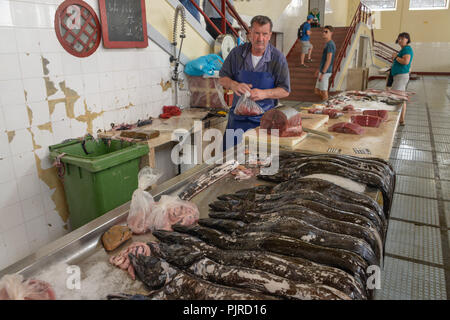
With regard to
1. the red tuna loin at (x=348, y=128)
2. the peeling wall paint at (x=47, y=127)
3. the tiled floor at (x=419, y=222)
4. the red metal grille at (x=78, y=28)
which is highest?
the red metal grille at (x=78, y=28)

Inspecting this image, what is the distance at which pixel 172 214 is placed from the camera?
1.96 meters

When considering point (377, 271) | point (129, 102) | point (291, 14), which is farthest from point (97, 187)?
point (291, 14)

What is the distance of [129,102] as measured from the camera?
4.95m

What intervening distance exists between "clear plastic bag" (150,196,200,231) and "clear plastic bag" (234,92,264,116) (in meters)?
2.25

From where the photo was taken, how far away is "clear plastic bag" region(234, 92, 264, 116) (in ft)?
13.2

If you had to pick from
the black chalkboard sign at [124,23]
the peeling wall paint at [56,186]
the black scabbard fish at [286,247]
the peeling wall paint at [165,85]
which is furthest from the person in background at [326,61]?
the black scabbard fish at [286,247]

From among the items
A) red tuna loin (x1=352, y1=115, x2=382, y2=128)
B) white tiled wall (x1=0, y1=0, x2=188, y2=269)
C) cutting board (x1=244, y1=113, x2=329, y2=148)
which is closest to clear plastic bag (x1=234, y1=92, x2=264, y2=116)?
cutting board (x1=244, y1=113, x2=329, y2=148)

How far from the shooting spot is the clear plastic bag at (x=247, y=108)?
13.2ft

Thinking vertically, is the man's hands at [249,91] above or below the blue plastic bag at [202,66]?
below

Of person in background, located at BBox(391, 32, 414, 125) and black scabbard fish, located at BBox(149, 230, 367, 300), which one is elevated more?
person in background, located at BBox(391, 32, 414, 125)

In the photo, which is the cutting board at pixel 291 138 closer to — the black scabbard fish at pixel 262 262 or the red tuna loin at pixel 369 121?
the red tuna loin at pixel 369 121

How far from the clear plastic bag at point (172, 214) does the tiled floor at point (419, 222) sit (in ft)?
4.28

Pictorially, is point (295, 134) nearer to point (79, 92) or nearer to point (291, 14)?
point (79, 92)

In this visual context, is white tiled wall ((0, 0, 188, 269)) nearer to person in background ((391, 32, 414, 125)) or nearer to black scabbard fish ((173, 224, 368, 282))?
black scabbard fish ((173, 224, 368, 282))
